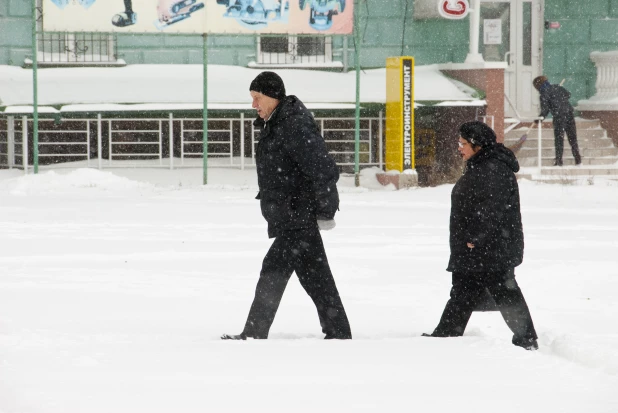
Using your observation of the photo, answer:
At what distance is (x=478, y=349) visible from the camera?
6332 millimetres

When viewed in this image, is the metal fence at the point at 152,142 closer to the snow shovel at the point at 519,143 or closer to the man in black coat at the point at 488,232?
the snow shovel at the point at 519,143

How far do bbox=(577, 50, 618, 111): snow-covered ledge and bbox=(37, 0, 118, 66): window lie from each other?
9.42m

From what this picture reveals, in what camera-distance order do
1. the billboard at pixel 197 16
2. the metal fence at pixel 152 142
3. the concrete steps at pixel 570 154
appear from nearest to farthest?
the billboard at pixel 197 16 → the concrete steps at pixel 570 154 → the metal fence at pixel 152 142

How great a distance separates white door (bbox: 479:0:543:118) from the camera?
23.2m

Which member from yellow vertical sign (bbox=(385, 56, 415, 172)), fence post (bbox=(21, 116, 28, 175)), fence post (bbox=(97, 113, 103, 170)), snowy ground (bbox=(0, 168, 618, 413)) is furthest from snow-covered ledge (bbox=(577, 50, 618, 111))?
fence post (bbox=(21, 116, 28, 175))

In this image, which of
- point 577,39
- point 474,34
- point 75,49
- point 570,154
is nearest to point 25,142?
point 75,49

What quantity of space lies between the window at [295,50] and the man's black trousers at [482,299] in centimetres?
1550

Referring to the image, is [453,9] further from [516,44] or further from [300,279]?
[300,279]

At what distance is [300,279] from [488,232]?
3.83ft

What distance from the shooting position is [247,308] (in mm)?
8719

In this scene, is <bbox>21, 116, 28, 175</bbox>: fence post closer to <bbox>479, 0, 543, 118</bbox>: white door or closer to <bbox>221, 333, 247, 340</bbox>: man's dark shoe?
<bbox>479, 0, 543, 118</bbox>: white door

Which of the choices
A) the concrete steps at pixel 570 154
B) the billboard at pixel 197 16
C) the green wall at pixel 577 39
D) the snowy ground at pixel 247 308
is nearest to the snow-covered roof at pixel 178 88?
the billboard at pixel 197 16

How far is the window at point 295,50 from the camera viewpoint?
2237cm

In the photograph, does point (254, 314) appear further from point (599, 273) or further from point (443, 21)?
point (443, 21)
